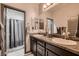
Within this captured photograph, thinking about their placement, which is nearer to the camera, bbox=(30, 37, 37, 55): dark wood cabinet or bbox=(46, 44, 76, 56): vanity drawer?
bbox=(46, 44, 76, 56): vanity drawer

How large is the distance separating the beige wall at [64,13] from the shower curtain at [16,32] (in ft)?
1.90

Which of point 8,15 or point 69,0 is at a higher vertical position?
point 69,0

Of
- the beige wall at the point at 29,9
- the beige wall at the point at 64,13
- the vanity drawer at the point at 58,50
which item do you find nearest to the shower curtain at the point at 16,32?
the beige wall at the point at 29,9

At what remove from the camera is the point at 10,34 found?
1730 millimetres

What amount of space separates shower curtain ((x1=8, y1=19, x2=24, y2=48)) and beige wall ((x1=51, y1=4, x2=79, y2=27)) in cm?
58

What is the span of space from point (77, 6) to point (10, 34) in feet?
3.86

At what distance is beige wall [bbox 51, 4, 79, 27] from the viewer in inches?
64.5

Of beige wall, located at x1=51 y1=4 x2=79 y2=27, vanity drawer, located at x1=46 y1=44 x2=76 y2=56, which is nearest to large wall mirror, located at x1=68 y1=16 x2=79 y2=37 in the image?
beige wall, located at x1=51 y1=4 x2=79 y2=27

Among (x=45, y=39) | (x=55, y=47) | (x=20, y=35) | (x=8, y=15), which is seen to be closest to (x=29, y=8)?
(x=8, y=15)

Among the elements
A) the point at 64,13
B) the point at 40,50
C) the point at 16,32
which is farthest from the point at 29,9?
the point at 40,50

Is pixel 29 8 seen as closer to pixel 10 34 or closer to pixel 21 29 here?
pixel 21 29

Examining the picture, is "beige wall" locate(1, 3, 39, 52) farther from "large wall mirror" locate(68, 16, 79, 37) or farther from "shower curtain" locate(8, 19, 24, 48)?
"large wall mirror" locate(68, 16, 79, 37)

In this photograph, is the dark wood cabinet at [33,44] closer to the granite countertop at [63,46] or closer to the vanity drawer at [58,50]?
the granite countertop at [63,46]

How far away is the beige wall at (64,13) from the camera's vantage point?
1.64 meters
